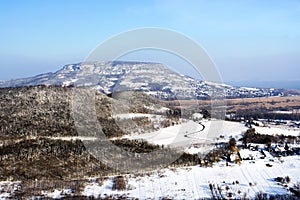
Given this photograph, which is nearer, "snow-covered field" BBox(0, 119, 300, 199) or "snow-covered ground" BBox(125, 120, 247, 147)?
"snow-covered field" BBox(0, 119, 300, 199)

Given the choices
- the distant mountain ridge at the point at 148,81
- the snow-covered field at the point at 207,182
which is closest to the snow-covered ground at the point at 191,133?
the snow-covered field at the point at 207,182

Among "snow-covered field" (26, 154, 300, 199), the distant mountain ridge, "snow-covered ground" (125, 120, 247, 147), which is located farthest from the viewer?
the distant mountain ridge

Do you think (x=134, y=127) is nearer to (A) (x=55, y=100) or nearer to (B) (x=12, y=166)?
(A) (x=55, y=100)

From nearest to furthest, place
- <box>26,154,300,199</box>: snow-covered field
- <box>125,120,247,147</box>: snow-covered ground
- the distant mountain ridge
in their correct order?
<box>26,154,300,199</box>: snow-covered field, <box>125,120,247,147</box>: snow-covered ground, the distant mountain ridge

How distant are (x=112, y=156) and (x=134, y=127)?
316 inches

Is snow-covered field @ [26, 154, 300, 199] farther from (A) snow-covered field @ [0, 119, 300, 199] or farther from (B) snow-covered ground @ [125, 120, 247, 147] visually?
(B) snow-covered ground @ [125, 120, 247, 147]

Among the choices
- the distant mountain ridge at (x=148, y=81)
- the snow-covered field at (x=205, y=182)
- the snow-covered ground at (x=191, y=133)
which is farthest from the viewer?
the distant mountain ridge at (x=148, y=81)

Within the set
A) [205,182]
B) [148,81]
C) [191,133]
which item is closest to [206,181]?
[205,182]

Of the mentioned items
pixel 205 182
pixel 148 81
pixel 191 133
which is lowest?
pixel 191 133

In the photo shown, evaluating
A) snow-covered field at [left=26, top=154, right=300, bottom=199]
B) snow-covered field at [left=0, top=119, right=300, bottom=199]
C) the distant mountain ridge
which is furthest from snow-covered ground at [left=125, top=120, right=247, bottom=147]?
the distant mountain ridge

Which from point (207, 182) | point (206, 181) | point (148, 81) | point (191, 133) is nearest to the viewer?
point (207, 182)

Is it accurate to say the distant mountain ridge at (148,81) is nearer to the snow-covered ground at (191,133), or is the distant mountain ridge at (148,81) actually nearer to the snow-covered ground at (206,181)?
the snow-covered ground at (191,133)

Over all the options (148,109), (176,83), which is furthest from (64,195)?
(176,83)

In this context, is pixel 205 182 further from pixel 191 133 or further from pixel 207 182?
pixel 191 133
